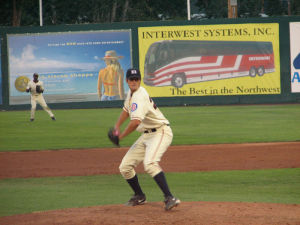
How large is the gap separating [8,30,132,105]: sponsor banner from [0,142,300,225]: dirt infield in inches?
627

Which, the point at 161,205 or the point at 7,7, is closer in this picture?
the point at 161,205

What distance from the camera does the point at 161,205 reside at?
8297 millimetres

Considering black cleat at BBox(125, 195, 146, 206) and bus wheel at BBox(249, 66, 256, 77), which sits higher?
bus wheel at BBox(249, 66, 256, 77)

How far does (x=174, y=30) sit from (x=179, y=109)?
15.3 ft

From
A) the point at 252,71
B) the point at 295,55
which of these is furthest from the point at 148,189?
the point at 295,55

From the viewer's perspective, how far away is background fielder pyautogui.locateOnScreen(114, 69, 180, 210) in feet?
24.9

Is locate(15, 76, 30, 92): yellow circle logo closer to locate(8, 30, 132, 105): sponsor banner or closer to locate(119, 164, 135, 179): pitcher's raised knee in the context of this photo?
locate(8, 30, 132, 105): sponsor banner

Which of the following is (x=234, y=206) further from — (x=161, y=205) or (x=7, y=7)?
(x=7, y=7)

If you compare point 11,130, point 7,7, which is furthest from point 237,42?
point 7,7

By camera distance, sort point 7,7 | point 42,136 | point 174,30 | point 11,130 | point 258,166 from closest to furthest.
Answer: point 258,166
point 42,136
point 11,130
point 174,30
point 7,7

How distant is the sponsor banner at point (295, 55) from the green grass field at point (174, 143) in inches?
87.1

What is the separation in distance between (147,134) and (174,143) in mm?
8667

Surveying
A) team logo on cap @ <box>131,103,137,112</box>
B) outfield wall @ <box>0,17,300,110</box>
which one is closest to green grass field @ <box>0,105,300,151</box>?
outfield wall @ <box>0,17,300,110</box>

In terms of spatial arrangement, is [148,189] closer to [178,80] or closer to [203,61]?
[178,80]
